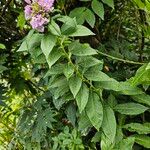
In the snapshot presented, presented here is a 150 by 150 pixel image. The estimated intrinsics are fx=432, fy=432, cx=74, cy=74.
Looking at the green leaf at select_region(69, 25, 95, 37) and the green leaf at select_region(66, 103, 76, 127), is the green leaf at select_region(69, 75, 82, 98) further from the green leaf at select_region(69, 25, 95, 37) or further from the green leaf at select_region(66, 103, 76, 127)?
the green leaf at select_region(66, 103, 76, 127)

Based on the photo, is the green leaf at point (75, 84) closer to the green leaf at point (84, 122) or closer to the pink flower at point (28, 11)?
the green leaf at point (84, 122)

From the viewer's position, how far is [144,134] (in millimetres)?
1765

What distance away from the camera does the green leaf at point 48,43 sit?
1.44m

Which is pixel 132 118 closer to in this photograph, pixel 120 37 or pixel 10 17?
pixel 120 37

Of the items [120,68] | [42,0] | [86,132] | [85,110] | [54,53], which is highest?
[42,0]

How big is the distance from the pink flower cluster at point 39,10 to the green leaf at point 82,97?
1.02ft

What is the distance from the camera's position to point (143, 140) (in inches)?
68.1

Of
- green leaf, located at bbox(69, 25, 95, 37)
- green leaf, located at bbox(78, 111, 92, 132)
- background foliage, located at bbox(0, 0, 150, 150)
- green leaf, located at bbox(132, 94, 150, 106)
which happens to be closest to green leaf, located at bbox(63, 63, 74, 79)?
background foliage, located at bbox(0, 0, 150, 150)

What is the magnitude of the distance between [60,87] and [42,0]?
0.38 m

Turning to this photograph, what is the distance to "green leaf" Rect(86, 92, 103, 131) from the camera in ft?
5.29

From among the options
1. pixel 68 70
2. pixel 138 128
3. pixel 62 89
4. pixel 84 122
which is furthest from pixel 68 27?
pixel 138 128

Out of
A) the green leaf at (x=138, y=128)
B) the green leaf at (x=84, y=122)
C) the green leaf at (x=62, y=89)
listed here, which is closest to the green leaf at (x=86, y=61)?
the green leaf at (x=62, y=89)

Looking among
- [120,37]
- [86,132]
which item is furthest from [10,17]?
[86,132]

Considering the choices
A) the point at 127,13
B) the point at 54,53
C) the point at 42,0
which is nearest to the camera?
the point at 42,0
